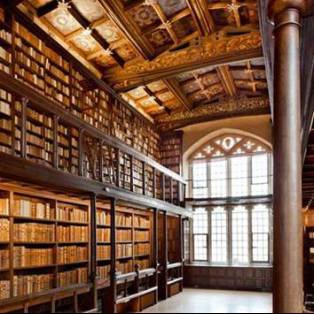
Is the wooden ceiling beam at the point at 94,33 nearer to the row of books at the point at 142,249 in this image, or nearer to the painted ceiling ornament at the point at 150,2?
the painted ceiling ornament at the point at 150,2

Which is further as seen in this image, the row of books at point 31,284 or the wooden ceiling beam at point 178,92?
the wooden ceiling beam at point 178,92

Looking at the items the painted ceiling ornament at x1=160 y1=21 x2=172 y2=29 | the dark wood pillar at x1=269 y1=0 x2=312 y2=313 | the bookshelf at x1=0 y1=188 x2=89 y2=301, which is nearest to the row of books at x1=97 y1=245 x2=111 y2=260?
the bookshelf at x1=0 y1=188 x2=89 y2=301

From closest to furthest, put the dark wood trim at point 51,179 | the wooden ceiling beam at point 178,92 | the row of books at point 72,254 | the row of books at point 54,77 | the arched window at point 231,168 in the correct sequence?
1. the dark wood trim at point 51,179
2. the row of books at point 72,254
3. the row of books at point 54,77
4. the wooden ceiling beam at point 178,92
5. the arched window at point 231,168

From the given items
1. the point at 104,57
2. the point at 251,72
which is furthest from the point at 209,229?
the point at 104,57

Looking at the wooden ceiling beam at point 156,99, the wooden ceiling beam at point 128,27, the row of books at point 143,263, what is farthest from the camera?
the wooden ceiling beam at point 156,99

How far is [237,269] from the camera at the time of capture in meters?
12.1

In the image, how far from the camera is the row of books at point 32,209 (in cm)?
584

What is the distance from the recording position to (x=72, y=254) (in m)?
6.93

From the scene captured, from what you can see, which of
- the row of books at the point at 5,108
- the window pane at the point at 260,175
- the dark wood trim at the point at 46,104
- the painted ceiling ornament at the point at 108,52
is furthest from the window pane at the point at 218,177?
the row of books at the point at 5,108

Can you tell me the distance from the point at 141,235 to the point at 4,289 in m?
5.12

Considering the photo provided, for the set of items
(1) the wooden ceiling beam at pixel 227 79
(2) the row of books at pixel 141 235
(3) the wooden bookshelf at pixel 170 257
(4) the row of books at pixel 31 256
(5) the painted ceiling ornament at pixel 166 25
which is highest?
(5) the painted ceiling ornament at pixel 166 25

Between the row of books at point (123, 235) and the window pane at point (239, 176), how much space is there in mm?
4497

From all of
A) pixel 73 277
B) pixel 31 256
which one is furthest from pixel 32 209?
pixel 73 277

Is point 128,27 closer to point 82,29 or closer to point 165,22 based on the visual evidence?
point 165,22
